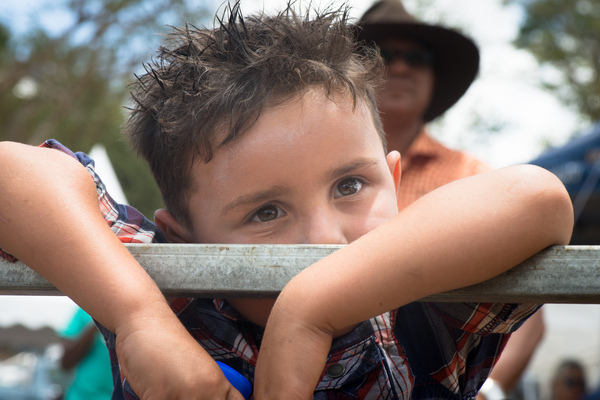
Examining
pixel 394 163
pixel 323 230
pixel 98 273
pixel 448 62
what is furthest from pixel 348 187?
pixel 448 62

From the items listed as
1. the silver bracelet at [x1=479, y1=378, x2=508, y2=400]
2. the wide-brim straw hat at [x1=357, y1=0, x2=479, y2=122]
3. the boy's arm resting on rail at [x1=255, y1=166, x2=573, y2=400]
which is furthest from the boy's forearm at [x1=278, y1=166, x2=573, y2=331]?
the wide-brim straw hat at [x1=357, y1=0, x2=479, y2=122]

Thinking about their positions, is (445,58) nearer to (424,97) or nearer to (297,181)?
(424,97)

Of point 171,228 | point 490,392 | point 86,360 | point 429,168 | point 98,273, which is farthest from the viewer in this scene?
point 86,360

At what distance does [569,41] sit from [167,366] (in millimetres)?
20272

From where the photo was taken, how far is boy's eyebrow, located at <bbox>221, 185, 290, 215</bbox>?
122 cm

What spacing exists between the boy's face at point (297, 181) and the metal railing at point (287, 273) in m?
0.32

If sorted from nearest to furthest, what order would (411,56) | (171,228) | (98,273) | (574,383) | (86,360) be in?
(98,273)
(171,228)
(411,56)
(86,360)
(574,383)

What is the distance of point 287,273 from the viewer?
85 cm

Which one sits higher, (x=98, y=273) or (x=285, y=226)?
(x=98, y=273)

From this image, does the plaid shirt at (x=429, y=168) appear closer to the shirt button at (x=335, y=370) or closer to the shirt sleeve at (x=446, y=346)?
the shirt sleeve at (x=446, y=346)

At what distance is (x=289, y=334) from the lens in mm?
870

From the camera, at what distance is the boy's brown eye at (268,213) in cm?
125

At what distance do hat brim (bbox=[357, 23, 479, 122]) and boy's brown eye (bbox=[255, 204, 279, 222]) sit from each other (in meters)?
2.33

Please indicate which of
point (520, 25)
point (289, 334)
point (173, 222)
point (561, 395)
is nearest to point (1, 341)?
point (561, 395)
